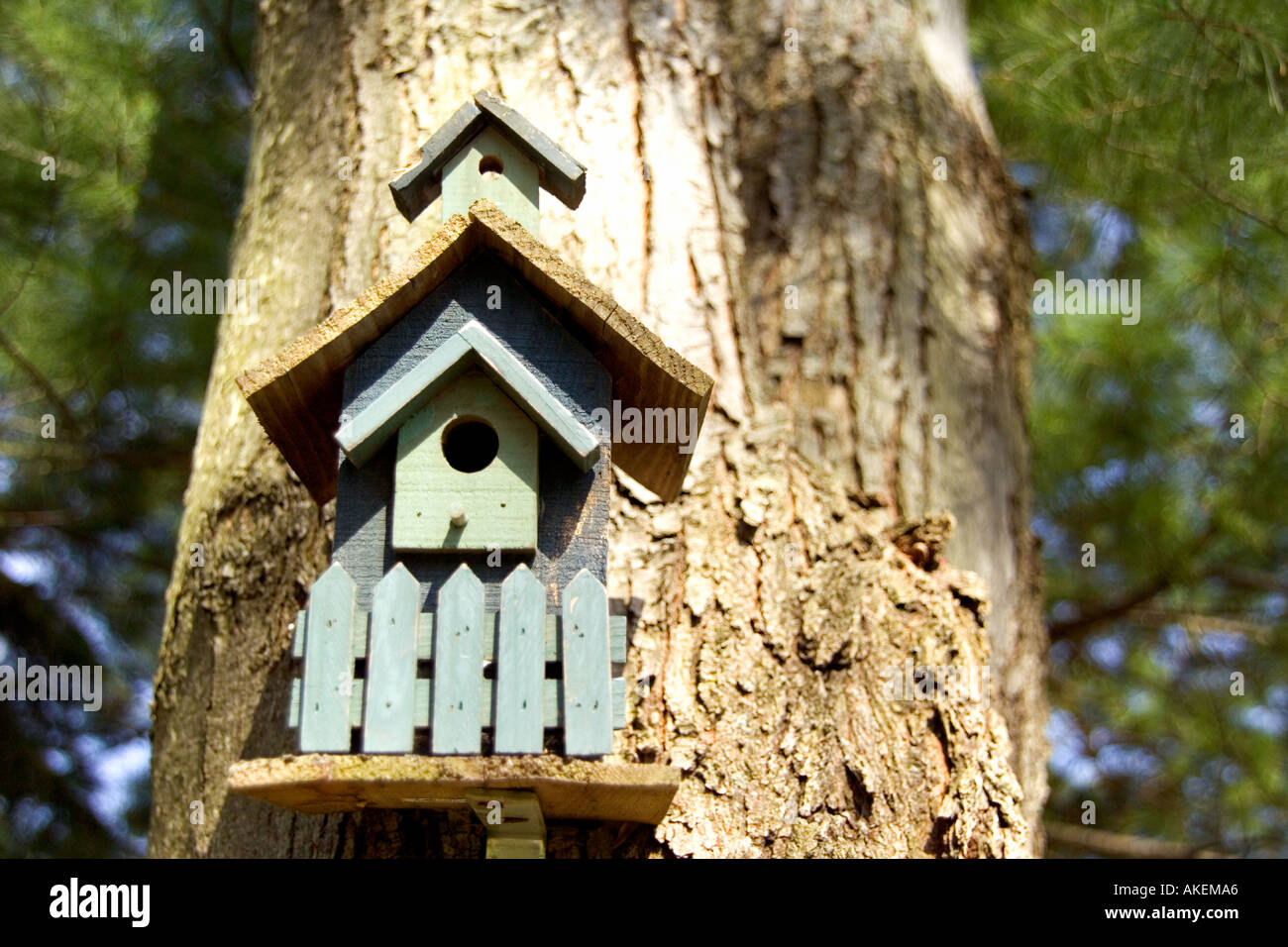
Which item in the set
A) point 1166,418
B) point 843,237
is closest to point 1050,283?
point 1166,418

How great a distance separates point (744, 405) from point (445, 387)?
2.66ft

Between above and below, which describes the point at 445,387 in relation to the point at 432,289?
below

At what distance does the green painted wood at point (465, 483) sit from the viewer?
1886 mm

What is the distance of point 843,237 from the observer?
116 inches

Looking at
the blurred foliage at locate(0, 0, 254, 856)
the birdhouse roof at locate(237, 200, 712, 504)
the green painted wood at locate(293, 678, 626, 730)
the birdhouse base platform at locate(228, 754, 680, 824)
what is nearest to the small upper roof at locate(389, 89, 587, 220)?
the birdhouse roof at locate(237, 200, 712, 504)

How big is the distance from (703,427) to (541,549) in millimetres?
734

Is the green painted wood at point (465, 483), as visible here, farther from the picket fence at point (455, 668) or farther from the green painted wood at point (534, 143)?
the green painted wood at point (534, 143)
